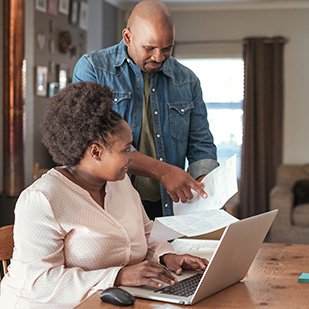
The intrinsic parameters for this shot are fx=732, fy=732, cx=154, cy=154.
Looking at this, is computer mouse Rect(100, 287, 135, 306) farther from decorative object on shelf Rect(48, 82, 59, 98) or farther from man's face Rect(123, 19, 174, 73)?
decorative object on shelf Rect(48, 82, 59, 98)

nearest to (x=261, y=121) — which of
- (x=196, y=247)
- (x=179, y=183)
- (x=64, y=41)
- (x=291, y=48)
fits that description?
(x=291, y=48)

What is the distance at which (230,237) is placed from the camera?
1.63m

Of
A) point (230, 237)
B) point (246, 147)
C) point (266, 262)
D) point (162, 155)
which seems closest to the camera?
point (230, 237)

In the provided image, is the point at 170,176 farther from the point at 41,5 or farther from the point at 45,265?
the point at 41,5

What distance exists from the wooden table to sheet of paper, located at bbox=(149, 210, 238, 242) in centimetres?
16

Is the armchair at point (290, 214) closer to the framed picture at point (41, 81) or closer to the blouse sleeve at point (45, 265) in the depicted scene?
the framed picture at point (41, 81)

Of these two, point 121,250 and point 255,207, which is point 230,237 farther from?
point 255,207

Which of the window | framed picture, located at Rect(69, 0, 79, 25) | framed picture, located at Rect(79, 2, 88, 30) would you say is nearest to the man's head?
framed picture, located at Rect(69, 0, 79, 25)

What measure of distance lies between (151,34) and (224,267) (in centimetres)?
79

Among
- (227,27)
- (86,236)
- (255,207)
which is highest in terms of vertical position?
(227,27)

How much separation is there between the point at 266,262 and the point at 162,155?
544 millimetres

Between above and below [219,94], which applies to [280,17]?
above

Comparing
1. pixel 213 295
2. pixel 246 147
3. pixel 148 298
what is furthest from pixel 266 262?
pixel 246 147

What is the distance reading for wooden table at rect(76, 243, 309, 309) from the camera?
1.62m
